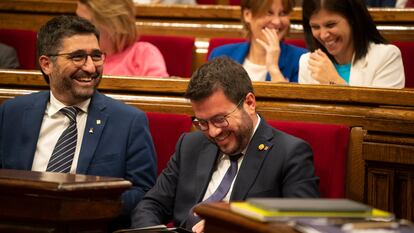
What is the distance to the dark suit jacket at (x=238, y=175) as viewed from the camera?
4.71 ft

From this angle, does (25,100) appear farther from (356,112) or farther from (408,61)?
(408,61)

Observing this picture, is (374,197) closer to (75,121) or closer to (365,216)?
(365,216)

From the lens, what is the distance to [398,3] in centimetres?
259

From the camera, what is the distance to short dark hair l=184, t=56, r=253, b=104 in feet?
4.78

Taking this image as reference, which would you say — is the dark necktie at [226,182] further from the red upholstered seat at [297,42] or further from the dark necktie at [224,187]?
the red upholstered seat at [297,42]

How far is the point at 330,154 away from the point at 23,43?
4.27ft

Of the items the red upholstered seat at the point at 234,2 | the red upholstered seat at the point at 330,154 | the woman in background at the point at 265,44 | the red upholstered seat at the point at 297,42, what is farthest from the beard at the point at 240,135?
the red upholstered seat at the point at 234,2

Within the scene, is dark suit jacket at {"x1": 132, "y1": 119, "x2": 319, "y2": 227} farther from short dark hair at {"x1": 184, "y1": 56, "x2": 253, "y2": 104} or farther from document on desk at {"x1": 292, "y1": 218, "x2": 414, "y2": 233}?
document on desk at {"x1": 292, "y1": 218, "x2": 414, "y2": 233}

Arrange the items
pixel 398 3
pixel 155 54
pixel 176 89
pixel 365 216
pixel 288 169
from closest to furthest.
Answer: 1. pixel 365 216
2. pixel 288 169
3. pixel 176 89
4. pixel 155 54
5. pixel 398 3

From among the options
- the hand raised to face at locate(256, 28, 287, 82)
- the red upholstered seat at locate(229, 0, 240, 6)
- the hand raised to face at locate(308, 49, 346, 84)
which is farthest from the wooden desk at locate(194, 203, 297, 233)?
the red upholstered seat at locate(229, 0, 240, 6)

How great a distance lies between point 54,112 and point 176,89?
0.85 feet

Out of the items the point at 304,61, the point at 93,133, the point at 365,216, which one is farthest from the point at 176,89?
the point at 365,216

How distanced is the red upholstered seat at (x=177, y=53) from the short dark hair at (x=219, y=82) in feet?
2.89

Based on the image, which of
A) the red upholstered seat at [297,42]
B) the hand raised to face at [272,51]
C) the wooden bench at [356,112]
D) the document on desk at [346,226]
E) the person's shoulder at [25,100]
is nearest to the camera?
the document on desk at [346,226]
